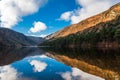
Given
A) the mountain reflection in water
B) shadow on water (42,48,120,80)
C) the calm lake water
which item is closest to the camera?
the calm lake water

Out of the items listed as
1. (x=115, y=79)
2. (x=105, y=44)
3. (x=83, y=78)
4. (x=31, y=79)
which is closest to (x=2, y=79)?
(x=31, y=79)

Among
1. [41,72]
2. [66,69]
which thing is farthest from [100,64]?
[41,72]

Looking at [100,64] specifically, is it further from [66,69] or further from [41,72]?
[41,72]

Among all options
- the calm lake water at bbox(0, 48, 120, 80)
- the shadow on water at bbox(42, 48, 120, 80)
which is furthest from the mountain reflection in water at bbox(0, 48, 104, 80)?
the shadow on water at bbox(42, 48, 120, 80)

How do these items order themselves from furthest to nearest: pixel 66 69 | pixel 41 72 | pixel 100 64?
pixel 100 64 < pixel 66 69 < pixel 41 72

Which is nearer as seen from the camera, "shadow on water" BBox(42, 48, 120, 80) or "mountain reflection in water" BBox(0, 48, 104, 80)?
"mountain reflection in water" BBox(0, 48, 104, 80)

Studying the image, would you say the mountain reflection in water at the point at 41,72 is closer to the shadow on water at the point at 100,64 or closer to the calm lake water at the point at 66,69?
the calm lake water at the point at 66,69

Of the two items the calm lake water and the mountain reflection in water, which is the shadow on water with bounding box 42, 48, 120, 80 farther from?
the mountain reflection in water

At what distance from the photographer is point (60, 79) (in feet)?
92.9

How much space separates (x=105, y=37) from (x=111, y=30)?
217 inches

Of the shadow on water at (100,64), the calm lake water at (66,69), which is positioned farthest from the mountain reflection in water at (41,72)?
the shadow on water at (100,64)

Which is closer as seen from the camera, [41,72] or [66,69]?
A: [41,72]

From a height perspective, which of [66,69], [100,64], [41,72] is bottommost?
[41,72]

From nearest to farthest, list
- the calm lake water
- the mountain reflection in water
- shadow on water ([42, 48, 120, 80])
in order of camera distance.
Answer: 1. the calm lake water
2. the mountain reflection in water
3. shadow on water ([42, 48, 120, 80])
